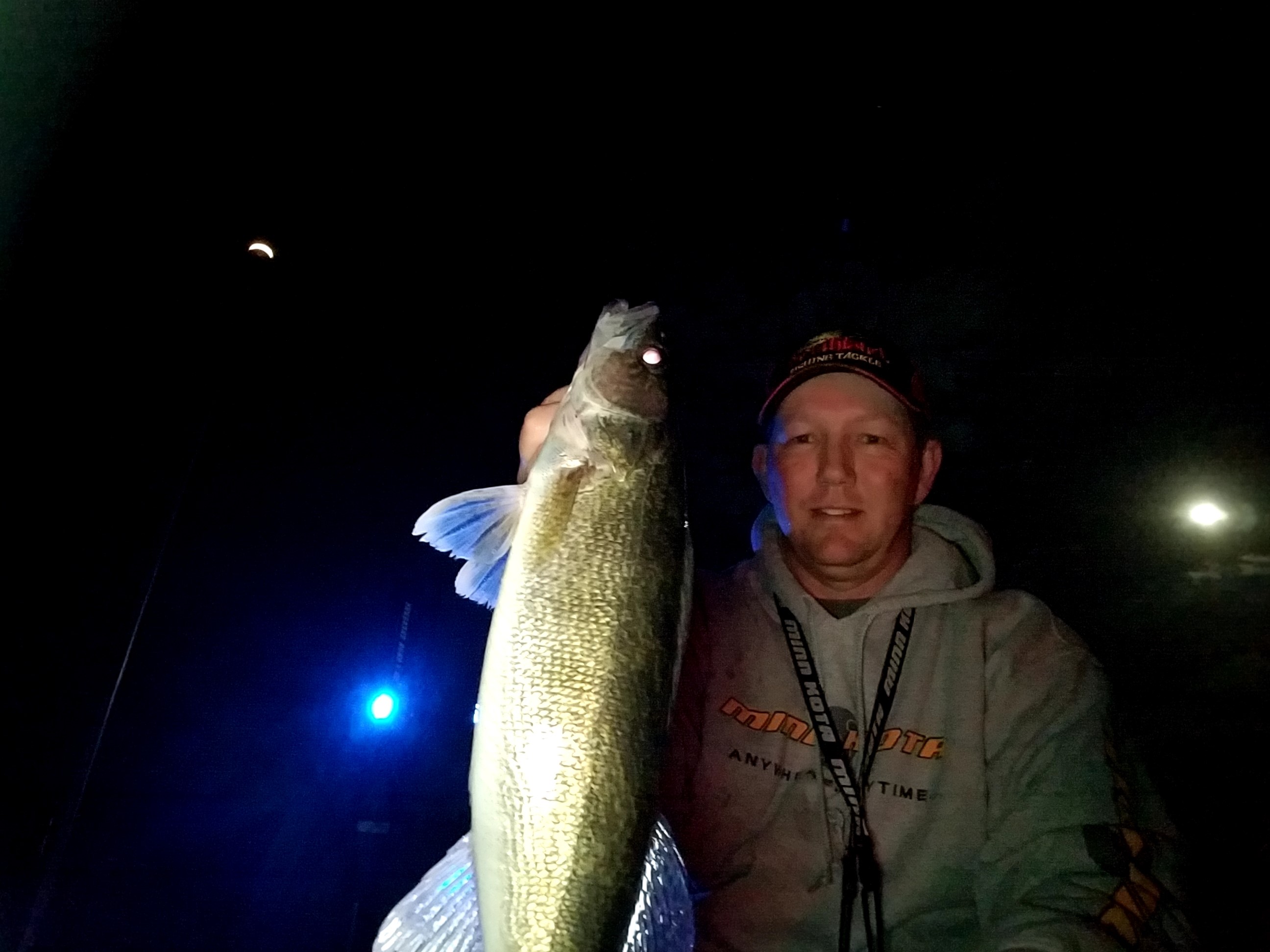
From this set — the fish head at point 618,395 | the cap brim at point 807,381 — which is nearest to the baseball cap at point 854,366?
the cap brim at point 807,381

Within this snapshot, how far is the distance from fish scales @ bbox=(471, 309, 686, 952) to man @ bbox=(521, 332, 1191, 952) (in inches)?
13.2

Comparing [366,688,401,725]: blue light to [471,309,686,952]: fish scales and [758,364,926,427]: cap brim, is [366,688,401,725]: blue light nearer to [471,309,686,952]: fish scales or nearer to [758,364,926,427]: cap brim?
[758,364,926,427]: cap brim

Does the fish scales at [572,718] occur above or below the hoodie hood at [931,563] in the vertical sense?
below

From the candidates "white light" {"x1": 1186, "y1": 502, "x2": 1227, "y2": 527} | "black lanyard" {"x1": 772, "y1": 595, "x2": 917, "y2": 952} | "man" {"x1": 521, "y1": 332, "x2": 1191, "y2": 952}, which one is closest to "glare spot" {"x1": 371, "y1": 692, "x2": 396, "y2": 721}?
"man" {"x1": 521, "y1": 332, "x2": 1191, "y2": 952}

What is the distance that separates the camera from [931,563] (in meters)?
2.07

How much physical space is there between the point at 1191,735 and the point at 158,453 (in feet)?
31.0

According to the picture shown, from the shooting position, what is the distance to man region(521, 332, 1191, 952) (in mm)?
1536

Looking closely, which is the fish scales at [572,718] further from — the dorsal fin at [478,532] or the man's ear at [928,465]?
the man's ear at [928,465]

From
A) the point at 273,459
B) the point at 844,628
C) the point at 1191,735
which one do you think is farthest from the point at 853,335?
the point at 273,459

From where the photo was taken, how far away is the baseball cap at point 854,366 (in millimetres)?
2086

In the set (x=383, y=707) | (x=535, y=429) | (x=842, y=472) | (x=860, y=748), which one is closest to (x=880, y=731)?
(x=860, y=748)

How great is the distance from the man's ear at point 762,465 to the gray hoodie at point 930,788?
1.23ft

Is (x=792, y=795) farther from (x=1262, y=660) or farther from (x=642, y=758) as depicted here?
(x=1262, y=660)

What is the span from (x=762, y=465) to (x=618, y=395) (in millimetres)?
884
